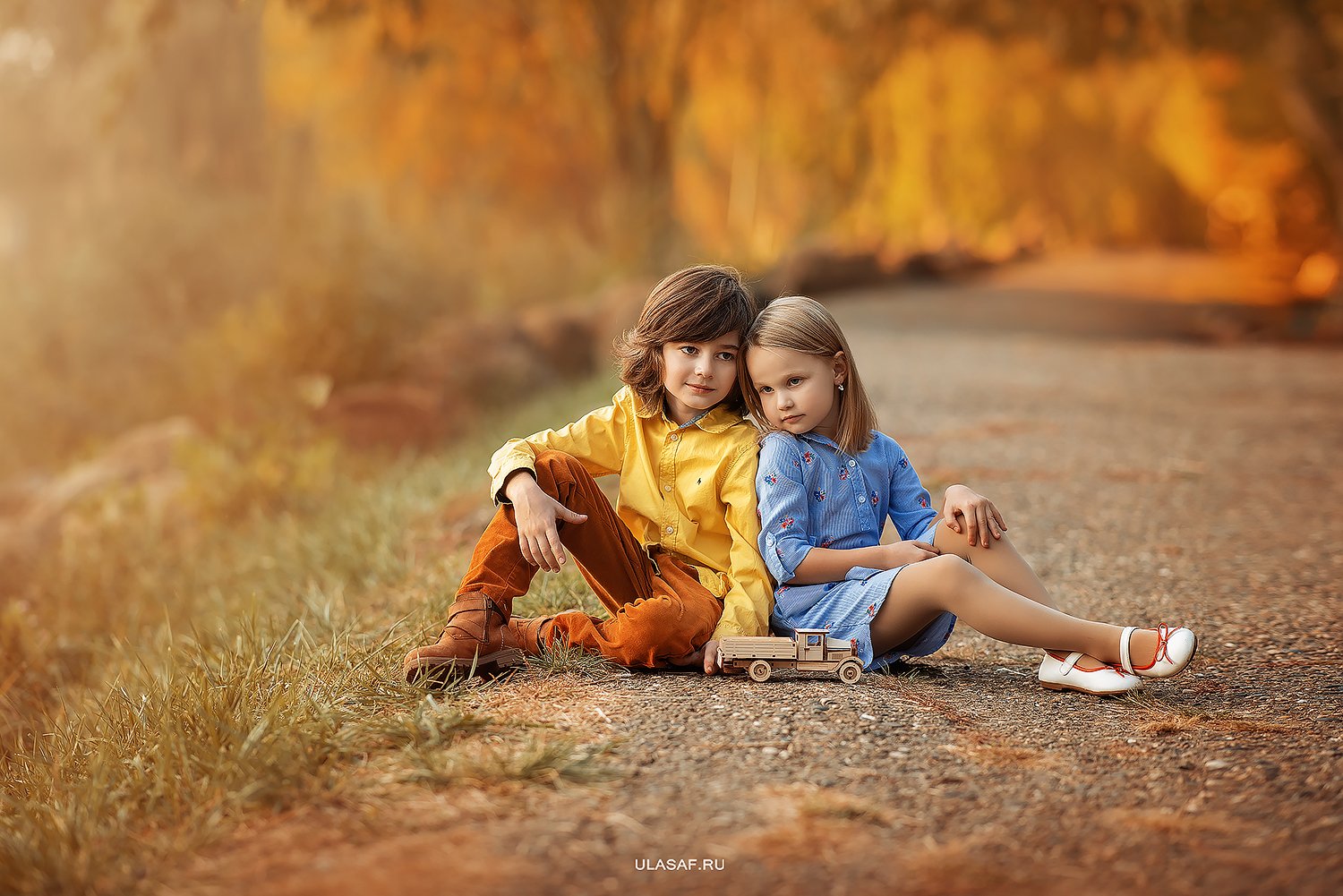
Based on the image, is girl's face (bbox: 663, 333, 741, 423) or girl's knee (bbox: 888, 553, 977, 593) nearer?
girl's knee (bbox: 888, 553, 977, 593)

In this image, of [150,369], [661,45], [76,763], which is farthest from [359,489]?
[661,45]

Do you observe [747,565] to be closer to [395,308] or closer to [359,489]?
[359,489]

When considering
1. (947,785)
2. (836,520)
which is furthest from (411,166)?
(947,785)

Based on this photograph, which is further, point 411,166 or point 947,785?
point 411,166

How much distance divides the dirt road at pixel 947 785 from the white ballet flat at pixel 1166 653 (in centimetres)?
8

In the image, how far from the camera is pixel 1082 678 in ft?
9.15

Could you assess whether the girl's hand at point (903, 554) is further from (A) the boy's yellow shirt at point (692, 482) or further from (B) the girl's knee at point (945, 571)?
(A) the boy's yellow shirt at point (692, 482)

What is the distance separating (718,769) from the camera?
223 cm

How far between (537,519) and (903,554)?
83cm

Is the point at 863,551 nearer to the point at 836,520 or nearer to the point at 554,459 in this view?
the point at 836,520

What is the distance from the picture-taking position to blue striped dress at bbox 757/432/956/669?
2.82 m

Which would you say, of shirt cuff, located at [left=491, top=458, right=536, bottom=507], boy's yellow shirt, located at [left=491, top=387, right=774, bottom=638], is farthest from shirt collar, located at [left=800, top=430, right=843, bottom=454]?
shirt cuff, located at [left=491, top=458, right=536, bottom=507]

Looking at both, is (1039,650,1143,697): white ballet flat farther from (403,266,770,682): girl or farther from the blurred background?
the blurred background

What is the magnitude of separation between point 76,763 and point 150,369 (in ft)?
22.5
